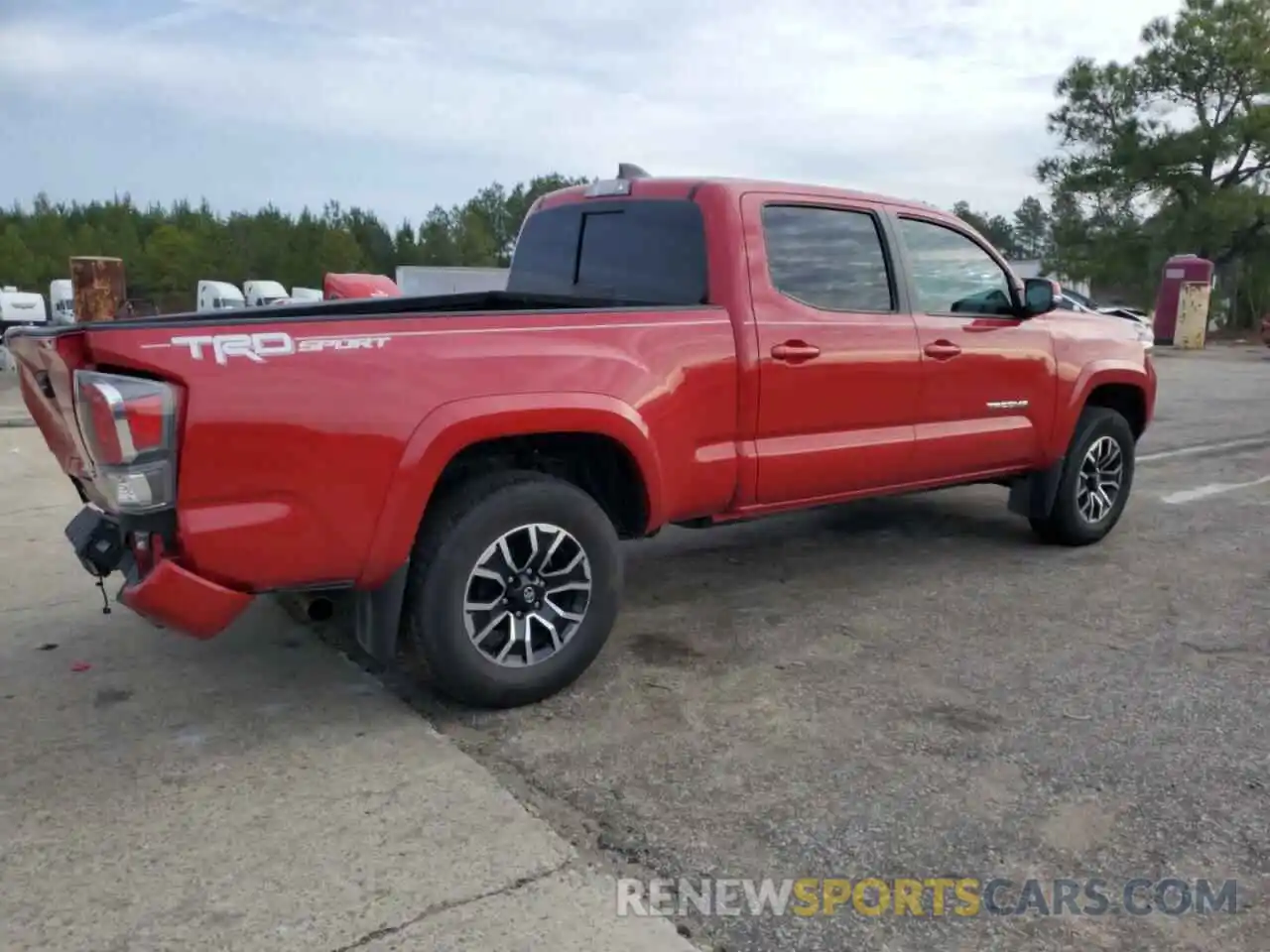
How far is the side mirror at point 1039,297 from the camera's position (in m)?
5.25

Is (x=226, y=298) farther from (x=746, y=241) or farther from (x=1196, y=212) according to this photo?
(x=746, y=241)

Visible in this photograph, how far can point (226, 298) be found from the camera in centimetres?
3180

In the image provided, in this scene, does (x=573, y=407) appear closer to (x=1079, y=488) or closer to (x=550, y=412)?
(x=550, y=412)

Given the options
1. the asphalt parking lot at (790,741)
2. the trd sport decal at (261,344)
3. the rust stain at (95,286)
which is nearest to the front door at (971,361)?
the asphalt parking lot at (790,741)

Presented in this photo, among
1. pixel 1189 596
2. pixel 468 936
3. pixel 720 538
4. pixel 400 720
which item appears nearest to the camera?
pixel 468 936

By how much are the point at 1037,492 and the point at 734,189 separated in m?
2.57

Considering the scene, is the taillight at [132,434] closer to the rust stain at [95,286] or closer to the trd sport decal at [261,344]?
the trd sport decal at [261,344]

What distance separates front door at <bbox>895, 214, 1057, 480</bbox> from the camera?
4980 mm

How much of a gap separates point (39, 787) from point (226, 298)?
102 feet

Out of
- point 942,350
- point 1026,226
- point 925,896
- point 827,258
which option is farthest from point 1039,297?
point 1026,226

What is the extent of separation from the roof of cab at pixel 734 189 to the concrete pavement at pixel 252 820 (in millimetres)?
2286

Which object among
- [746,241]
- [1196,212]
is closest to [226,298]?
[1196,212]

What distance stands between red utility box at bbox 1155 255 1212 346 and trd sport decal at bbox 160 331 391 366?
26.6 meters

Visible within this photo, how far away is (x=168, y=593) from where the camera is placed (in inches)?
122
